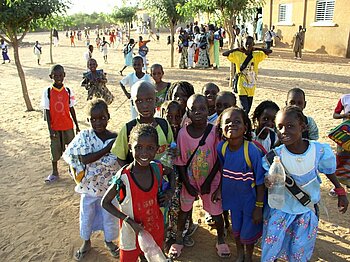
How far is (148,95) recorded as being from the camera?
268 centimetres

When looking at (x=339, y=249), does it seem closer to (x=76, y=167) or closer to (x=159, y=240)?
(x=159, y=240)

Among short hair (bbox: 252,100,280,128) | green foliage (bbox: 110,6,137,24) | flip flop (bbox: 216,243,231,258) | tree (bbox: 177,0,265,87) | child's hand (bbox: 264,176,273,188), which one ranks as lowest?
flip flop (bbox: 216,243,231,258)

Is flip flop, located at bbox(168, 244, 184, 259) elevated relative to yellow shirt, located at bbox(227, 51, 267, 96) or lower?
lower

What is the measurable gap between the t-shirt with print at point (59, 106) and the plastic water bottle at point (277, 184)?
3.21 meters

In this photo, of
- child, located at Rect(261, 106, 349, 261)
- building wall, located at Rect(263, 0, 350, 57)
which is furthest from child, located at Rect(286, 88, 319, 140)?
building wall, located at Rect(263, 0, 350, 57)

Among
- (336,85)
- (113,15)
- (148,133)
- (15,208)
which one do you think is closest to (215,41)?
(336,85)

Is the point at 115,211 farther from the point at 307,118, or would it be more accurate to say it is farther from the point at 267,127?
the point at 307,118

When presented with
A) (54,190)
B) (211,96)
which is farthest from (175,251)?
(54,190)

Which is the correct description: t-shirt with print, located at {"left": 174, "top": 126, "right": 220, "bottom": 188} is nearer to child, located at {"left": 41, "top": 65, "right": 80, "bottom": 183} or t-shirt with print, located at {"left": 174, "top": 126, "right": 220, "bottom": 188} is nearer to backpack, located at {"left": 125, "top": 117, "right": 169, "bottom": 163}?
backpack, located at {"left": 125, "top": 117, "right": 169, "bottom": 163}

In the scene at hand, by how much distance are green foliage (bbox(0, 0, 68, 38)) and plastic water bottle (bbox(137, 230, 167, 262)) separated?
7.10m

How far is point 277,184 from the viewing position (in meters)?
2.46

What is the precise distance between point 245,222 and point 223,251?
0.55 metres

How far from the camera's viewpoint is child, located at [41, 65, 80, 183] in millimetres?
4539

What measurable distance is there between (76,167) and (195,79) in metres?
9.72
